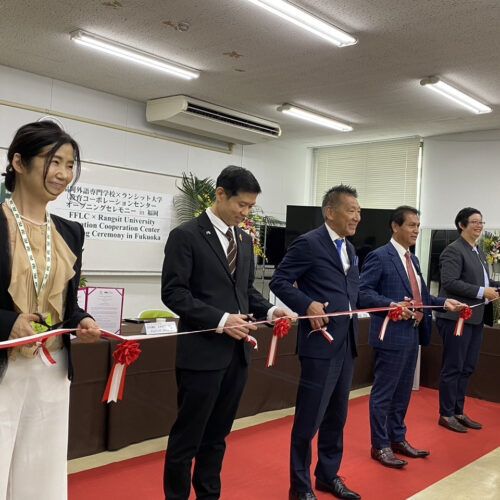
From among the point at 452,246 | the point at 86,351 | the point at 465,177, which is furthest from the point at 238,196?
the point at 465,177

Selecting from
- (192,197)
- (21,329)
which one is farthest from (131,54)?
(21,329)

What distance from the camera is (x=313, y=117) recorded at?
21.7ft

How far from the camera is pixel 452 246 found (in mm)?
4230

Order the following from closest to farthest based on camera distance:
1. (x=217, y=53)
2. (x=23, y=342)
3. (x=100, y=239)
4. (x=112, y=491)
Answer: (x=23, y=342), (x=112, y=491), (x=217, y=53), (x=100, y=239)

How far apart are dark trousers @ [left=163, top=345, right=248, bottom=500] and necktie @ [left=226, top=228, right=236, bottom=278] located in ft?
1.05

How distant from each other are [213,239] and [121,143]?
4279 millimetres

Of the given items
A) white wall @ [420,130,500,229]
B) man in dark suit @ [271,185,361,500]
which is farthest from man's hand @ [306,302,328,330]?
white wall @ [420,130,500,229]

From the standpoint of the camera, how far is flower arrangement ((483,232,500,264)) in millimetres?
6176

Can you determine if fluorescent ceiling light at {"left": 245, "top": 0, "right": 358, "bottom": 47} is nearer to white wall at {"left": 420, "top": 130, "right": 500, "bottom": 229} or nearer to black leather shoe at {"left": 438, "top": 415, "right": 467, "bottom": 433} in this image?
black leather shoe at {"left": 438, "top": 415, "right": 467, "bottom": 433}

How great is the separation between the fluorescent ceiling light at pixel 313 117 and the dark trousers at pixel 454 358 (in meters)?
3.02

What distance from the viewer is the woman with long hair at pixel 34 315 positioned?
1.45 meters

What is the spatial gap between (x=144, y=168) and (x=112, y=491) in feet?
13.9

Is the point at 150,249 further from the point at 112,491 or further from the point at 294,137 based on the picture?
the point at 112,491

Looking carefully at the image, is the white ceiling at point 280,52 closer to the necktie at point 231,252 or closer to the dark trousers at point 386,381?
the necktie at point 231,252
